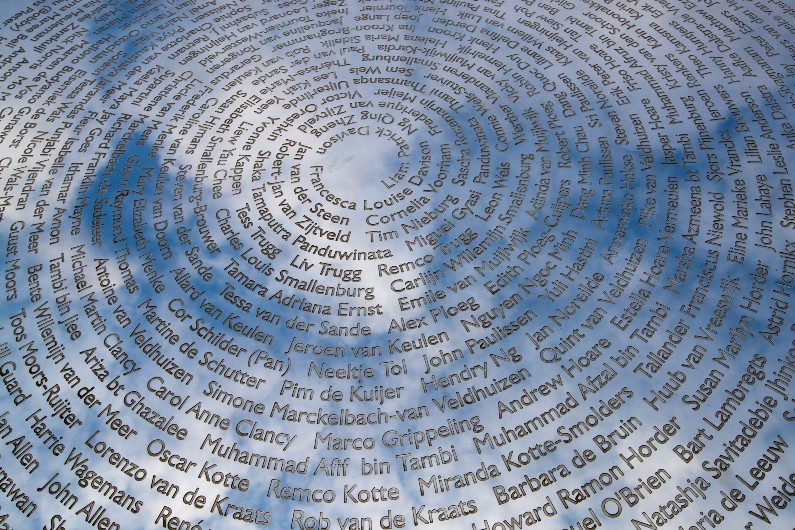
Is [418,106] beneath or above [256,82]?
beneath

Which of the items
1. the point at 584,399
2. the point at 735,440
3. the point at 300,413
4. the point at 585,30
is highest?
the point at 585,30

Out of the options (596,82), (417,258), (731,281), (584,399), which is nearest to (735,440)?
(584,399)

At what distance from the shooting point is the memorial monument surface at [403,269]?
400cm

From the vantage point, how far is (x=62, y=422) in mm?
4320

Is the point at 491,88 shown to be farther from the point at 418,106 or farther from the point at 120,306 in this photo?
the point at 120,306

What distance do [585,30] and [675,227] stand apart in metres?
2.62

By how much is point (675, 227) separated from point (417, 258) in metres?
2.01

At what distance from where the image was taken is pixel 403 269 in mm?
4984

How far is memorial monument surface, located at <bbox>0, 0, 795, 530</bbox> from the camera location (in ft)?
13.1

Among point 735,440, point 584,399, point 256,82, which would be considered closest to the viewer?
point 735,440

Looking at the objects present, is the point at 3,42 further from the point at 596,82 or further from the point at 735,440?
the point at 735,440

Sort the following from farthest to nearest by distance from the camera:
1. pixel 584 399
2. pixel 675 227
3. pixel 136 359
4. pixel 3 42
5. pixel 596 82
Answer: pixel 3 42 → pixel 596 82 → pixel 675 227 → pixel 136 359 → pixel 584 399

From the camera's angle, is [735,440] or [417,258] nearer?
[735,440]

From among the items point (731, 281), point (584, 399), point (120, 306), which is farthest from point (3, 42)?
point (731, 281)
